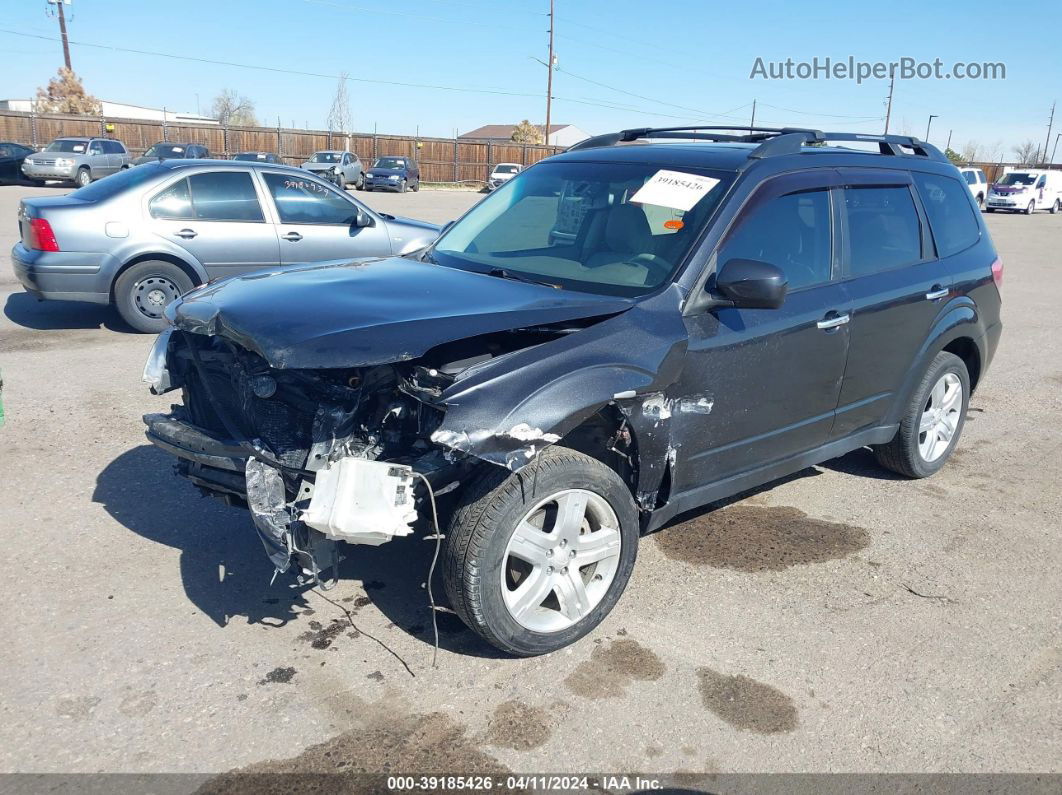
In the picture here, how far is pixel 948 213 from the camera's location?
5.42 metres

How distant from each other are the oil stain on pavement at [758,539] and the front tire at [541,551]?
3.12 feet

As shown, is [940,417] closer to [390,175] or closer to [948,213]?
[948,213]

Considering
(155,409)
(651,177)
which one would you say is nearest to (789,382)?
(651,177)

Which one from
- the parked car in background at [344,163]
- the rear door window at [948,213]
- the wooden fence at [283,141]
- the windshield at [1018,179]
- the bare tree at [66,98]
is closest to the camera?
the rear door window at [948,213]

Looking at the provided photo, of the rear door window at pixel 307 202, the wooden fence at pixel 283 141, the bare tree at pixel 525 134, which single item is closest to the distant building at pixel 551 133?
the bare tree at pixel 525 134

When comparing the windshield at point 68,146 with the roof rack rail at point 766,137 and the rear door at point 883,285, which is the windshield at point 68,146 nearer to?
the roof rack rail at point 766,137

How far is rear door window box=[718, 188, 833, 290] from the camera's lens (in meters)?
4.07

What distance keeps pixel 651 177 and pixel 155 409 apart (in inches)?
156

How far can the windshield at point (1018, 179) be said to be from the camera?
4116 cm

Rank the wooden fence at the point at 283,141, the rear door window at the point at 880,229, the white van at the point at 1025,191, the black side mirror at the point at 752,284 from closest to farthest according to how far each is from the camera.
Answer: the black side mirror at the point at 752,284 < the rear door window at the point at 880,229 < the wooden fence at the point at 283,141 < the white van at the point at 1025,191

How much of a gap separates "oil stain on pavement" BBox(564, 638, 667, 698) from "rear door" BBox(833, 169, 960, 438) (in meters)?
1.81

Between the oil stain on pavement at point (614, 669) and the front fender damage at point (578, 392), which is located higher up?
the front fender damage at point (578, 392)

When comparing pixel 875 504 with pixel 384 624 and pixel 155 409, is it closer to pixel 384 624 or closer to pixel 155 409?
pixel 384 624

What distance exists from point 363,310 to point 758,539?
2.51 metres
